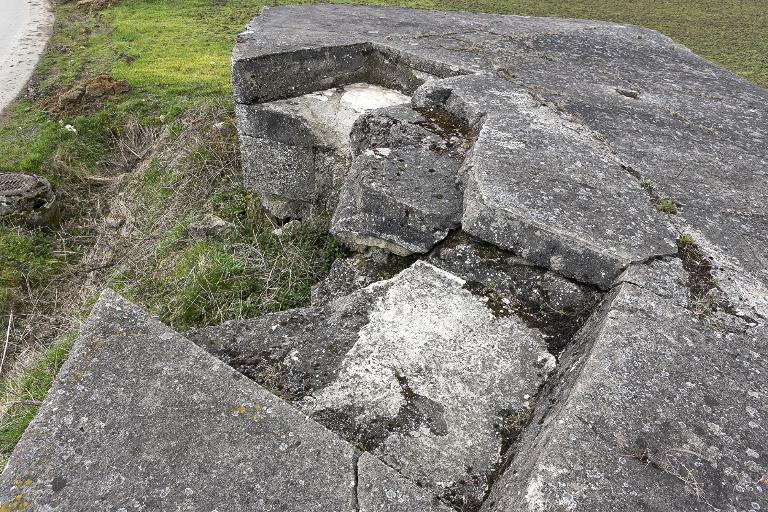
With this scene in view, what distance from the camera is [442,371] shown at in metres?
1.84

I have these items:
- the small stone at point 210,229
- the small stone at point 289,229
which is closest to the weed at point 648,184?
the small stone at point 289,229

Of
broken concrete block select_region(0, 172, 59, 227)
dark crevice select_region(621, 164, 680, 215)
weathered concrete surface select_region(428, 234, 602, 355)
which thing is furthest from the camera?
broken concrete block select_region(0, 172, 59, 227)

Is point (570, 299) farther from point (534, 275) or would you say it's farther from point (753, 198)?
point (753, 198)

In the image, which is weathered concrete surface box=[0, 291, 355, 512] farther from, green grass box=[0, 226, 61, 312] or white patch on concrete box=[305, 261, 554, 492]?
green grass box=[0, 226, 61, 312]

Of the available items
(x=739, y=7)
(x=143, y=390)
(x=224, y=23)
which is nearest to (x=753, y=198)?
(x=143, y=390)

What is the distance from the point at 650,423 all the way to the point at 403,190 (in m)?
1.46

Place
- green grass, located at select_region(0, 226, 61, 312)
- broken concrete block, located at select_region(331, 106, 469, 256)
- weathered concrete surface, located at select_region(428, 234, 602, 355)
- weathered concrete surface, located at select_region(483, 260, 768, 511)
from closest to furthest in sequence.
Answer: weathered concrete surface, located at select_region(483, 260, 768, 511) → weathered concrete surface, located at select_region(428, 234, 602, 355) → broken concrete block, located at select_region(331, 106, 469, 256) → green grass, located at select_region(0, 226, 61, 312)

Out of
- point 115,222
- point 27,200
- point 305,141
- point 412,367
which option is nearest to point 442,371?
point 412,367

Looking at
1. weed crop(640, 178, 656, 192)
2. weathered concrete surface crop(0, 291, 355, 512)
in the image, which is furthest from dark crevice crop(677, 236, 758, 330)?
weathered concrete surface crop(0, 291, 355, 512)

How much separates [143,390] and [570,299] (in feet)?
4.78

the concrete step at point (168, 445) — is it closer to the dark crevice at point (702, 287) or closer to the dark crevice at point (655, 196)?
the dark crevice at point (702, 287)

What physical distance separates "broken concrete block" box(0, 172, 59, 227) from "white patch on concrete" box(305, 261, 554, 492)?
435 centimetres

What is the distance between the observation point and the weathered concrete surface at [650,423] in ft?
4.29

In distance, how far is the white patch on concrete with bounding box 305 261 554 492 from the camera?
5.35 ft
